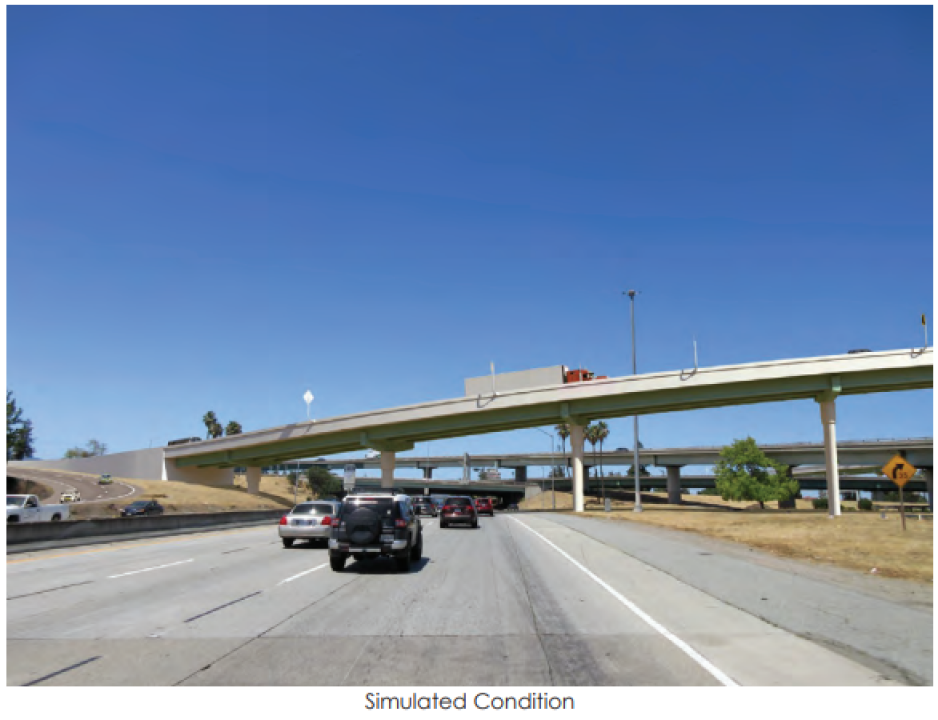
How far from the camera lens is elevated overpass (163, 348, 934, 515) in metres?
56.0

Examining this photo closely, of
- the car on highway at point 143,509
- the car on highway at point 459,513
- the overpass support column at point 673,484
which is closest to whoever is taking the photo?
the car on highway at point 459,513

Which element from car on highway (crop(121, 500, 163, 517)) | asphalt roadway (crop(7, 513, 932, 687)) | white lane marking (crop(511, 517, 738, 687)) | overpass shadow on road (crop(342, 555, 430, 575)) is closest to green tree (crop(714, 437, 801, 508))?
car on highway (crop(121, 500, 163, 517))

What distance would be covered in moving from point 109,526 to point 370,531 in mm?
18687

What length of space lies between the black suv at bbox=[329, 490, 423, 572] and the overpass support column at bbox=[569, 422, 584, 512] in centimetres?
5244

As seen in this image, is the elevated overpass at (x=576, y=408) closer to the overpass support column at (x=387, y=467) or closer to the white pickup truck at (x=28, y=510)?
the overpass support column at (x=387, y=467)

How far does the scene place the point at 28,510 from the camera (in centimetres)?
2894

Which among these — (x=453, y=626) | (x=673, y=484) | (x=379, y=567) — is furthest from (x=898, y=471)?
(x=673, y=484)

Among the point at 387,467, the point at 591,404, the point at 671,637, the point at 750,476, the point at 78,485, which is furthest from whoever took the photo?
the point at 750,476

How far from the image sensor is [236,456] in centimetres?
8856

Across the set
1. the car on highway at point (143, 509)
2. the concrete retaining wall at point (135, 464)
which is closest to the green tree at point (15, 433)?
the concrete retaining wall at point (135, 464)

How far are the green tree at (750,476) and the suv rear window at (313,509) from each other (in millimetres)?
73226

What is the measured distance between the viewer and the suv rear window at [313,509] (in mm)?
24688

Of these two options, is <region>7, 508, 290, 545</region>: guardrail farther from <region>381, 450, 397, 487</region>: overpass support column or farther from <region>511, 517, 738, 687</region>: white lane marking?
<region>381, 450, 397, 487</region>: overpass support column

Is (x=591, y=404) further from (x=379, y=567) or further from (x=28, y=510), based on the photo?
(x=379, y=567)
